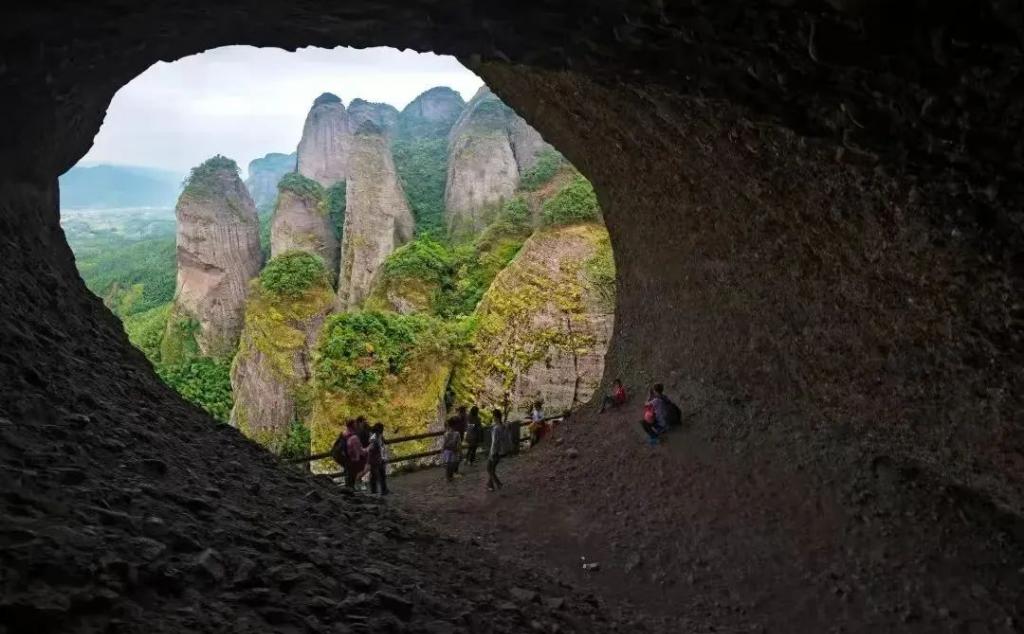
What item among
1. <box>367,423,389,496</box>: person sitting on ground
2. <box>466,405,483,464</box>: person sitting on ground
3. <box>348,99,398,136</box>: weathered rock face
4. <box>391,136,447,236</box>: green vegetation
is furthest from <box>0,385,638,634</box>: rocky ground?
<box>348,99,398,136</box>: weathered rock face

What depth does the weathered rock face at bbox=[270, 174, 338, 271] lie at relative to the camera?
36969mm

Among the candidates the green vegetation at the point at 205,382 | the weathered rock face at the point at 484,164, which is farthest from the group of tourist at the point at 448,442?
the weathered rock face at the point at 484,164

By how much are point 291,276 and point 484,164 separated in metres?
19.9

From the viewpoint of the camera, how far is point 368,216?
3566 cm

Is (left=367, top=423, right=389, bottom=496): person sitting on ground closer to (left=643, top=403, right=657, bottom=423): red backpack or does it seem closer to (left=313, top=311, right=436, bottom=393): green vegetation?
(left=643, top=403, right=657, bottom=423): red backpack

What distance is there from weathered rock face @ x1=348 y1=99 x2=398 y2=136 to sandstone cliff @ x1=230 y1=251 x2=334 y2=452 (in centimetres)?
3145

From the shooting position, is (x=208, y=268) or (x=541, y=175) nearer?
(x=541, y=175)

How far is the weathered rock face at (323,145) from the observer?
52.0 meters

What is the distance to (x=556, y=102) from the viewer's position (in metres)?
9.82

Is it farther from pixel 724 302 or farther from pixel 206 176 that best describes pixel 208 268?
pixel 724 302

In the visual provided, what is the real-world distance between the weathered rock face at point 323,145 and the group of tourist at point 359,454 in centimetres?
4542

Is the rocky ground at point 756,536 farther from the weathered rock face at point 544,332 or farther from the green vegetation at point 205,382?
the green vegetation at point 205,382

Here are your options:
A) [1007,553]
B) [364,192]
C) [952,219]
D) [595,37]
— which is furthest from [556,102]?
[364,192]

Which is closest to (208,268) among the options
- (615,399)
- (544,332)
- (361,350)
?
(361,350)
